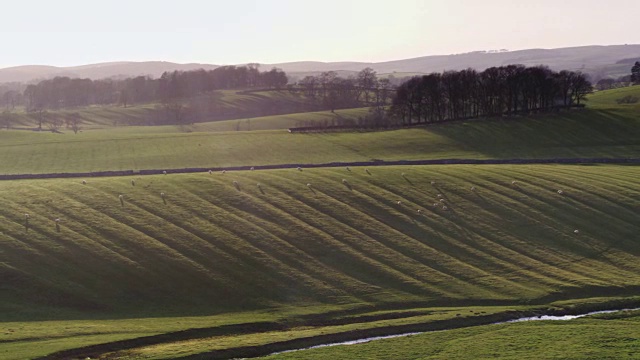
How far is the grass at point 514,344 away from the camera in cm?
4550

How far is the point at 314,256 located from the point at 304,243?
271 cm

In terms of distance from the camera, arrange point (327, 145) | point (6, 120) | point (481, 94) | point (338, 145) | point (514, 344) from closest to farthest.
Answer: point (514, 344)
point (327, 145)
point (338, 145)
point (481, 94)
point (6, 120)

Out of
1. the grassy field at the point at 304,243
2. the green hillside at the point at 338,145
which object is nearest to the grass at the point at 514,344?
the grassy field at the point at 304,243

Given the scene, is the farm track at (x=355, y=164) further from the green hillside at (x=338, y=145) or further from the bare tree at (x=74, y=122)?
the bare tree at (x=74, y=122)

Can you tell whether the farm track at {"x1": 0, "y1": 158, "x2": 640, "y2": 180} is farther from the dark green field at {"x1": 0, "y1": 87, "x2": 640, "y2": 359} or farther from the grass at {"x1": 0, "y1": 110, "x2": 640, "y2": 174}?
the grass at {"x1": 0, "y1": 110, "x2": 640, "y2": 174}

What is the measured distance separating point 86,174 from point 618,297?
231ft

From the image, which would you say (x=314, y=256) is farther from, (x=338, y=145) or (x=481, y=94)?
(x=481, y=94)

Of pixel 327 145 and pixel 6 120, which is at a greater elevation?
pixel 6 120

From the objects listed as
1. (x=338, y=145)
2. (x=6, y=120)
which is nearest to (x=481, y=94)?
(x=338, y=145)

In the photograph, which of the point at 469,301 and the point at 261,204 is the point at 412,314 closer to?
the point at 469,301

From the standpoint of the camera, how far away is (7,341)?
4762cm

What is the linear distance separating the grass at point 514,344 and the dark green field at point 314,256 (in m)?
0.26

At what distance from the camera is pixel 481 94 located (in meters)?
146

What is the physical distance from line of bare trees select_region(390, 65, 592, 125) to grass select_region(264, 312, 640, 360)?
94014mm
